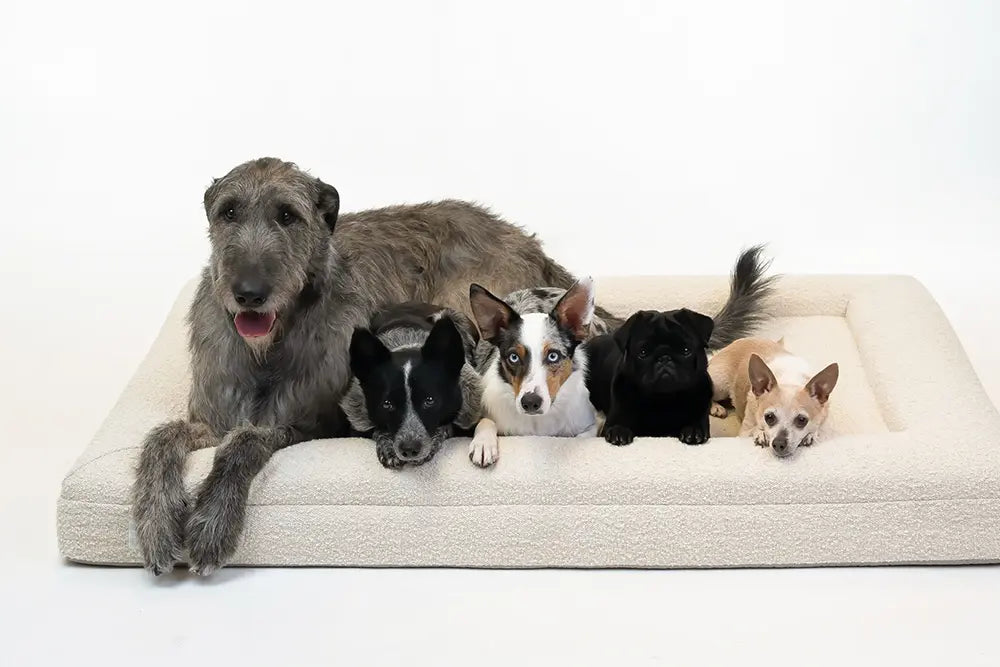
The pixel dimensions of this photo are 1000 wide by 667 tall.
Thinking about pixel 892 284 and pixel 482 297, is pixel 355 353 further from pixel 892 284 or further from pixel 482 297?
pixel 892 284

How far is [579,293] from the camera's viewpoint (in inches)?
A: 170

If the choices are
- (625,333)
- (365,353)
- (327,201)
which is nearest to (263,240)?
(327,201)

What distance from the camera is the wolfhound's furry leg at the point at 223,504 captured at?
4.17 metres

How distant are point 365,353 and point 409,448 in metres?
0.33

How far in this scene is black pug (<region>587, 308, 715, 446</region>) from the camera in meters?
4.37

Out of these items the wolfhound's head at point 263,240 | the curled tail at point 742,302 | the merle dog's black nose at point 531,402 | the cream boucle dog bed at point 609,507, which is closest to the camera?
the merle dog's black nose at point 531,402

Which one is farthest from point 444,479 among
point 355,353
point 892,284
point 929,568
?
point 892,284

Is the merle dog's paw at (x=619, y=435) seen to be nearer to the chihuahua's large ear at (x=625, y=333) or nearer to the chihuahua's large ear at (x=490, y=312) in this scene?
the chihuahua's large ear at (x=625, y=333)

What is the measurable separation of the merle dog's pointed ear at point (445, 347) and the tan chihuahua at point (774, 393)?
999 millimetres

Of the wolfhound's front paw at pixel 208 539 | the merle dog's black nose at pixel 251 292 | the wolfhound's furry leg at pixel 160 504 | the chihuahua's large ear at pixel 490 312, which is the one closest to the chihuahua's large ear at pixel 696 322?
the chihuahua's large ear at pixel 490 312

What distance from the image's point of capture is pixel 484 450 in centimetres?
431

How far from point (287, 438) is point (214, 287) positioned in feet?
1.85

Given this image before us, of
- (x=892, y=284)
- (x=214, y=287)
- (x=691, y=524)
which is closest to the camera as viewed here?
(x=691, y=524)

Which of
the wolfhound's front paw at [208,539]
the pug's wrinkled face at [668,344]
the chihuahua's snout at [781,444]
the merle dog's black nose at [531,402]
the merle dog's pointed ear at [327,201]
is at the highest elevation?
the merle dog's pointed ear at [327,201]
